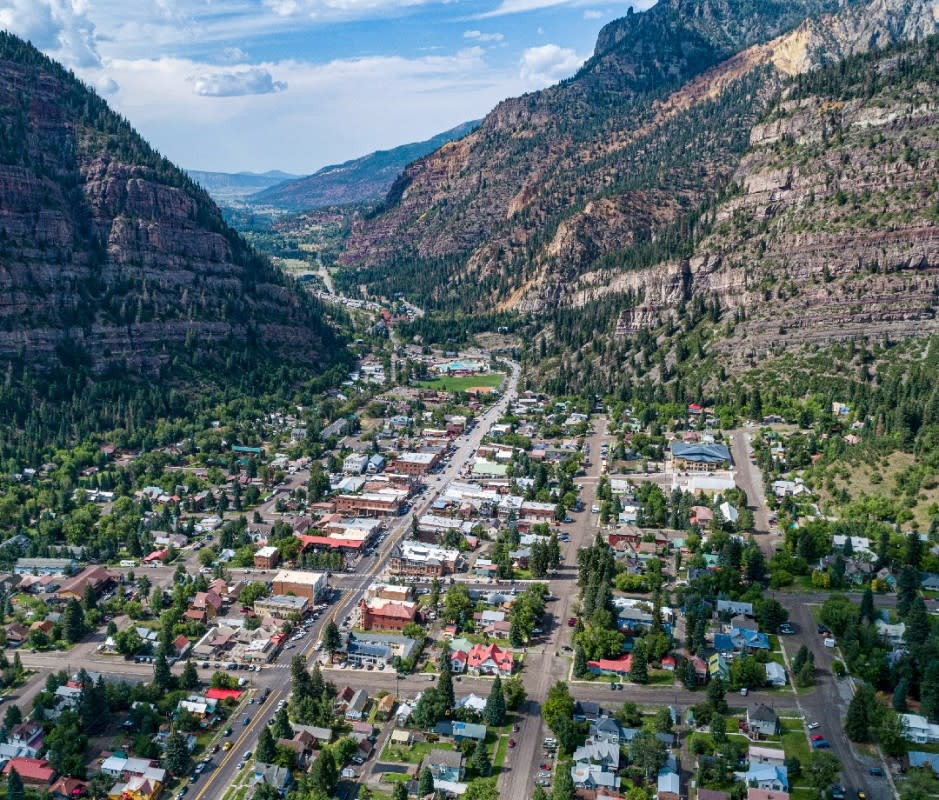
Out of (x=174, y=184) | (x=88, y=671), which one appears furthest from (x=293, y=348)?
(x=88, y=671)

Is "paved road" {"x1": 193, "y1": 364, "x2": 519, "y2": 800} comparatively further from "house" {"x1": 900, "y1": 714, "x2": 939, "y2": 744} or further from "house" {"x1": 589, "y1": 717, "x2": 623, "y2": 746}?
"house" {"x1": 900, "y1": 714, "x2": 939, "y2": 744}

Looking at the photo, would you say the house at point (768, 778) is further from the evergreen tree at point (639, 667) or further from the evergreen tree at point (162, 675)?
the evergreen tree at point (162, 675)

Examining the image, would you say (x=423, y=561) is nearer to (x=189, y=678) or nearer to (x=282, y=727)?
(x=189, y=678)

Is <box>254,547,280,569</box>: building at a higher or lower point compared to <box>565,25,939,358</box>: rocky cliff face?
lower

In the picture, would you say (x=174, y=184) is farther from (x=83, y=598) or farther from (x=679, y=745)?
(x=679, y=745)

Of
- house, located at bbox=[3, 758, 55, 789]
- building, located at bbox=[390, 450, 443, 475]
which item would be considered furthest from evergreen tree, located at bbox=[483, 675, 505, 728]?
building, located at bbox=[390, 450, 443, 475]

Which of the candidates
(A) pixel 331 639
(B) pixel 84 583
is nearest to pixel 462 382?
(B) pixel 84 583
